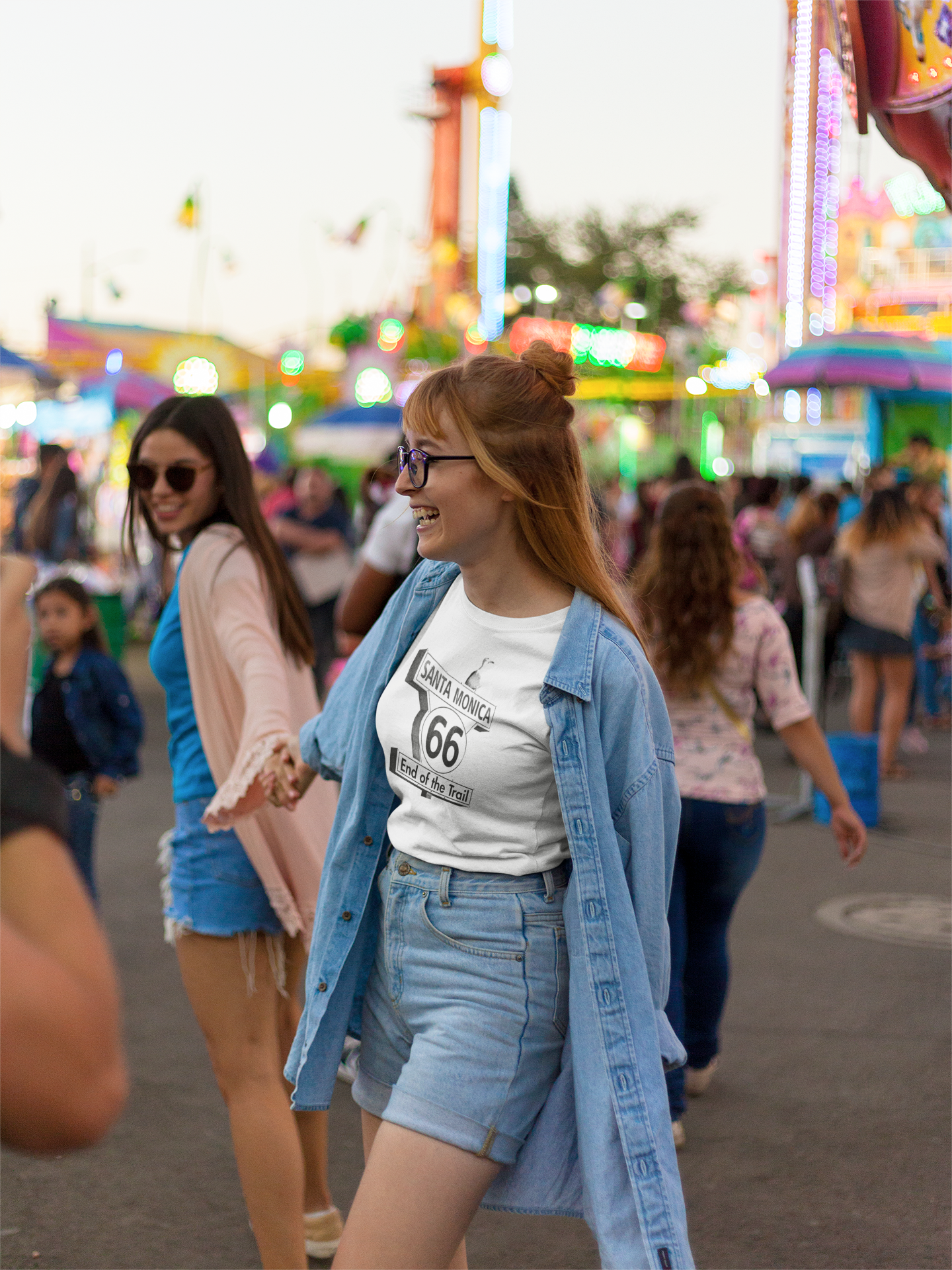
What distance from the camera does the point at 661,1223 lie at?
2158 millimetres

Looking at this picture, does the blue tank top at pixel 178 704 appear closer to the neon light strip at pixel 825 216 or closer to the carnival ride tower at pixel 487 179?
the neon light strip at pixel 825 216

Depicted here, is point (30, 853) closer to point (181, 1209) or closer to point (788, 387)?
point (181, 1209)

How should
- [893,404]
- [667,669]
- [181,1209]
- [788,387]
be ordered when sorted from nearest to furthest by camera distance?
[181,1209] < [667,669] < [788,387] < [893,404]

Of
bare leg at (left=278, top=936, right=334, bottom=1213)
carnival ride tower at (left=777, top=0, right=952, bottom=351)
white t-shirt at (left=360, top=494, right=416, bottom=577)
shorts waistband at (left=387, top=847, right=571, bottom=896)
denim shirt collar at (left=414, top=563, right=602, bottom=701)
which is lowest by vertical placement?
bare leg at (left=278, top=936, right=334, bottom=1213)

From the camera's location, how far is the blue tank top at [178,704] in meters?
3.18

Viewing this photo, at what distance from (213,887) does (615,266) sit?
57582 mm

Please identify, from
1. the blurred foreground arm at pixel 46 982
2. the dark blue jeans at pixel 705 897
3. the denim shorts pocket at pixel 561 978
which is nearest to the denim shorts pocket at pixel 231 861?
the denim shorts pocket at pixel 561 978

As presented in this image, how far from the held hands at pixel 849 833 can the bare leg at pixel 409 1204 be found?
83.5 inches

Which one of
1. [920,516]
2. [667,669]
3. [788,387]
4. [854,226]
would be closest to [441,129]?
[854,226]

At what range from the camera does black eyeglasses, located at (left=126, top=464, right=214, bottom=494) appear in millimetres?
3322

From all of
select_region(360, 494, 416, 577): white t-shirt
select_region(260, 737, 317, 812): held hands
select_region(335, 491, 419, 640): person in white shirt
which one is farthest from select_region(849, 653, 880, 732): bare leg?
select_region(260, 737, 317, 812): held hands

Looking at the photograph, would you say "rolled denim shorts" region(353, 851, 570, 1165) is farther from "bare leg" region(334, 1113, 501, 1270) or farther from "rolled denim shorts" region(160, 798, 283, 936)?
"rolled denim shorts" region(160, 798, 283, 936)

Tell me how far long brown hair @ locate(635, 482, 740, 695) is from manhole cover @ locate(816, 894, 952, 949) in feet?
8.32

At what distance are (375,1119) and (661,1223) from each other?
1.88 ft
